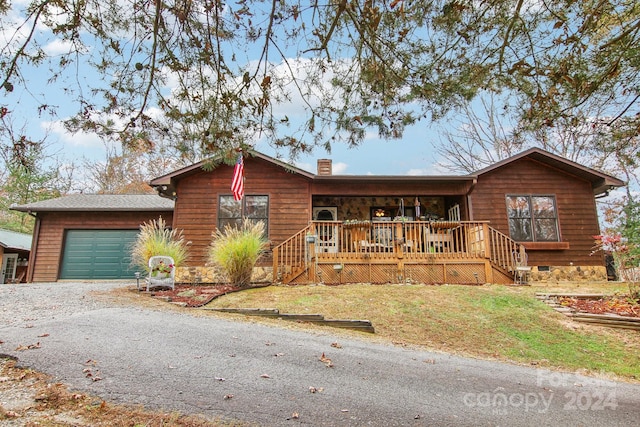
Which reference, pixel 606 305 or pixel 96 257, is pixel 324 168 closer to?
pixel 96 257

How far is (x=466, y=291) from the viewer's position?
8.44m

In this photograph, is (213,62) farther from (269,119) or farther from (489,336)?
(489,336)

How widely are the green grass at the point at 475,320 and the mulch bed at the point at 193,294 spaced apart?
0.84 ft

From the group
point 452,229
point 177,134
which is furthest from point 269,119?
point 452,229

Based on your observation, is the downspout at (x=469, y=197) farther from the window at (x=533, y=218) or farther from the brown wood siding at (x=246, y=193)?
the brown wood siding at (x=246, y=193)

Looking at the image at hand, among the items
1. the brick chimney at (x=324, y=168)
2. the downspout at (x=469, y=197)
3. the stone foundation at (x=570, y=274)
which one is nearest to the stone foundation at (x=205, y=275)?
the brick chimney at (x=324, y=168)

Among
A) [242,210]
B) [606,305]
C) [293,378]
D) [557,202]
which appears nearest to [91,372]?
[293,378]

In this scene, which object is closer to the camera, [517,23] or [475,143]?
[517,23]

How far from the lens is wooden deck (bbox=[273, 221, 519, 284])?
9969 millimetres

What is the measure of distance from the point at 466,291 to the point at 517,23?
5.87 meters

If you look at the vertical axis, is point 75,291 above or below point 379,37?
below

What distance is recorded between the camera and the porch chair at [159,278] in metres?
8.69

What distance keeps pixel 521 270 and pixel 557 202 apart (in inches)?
135

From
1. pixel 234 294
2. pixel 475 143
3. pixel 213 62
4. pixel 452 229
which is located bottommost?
pixel 234 294
